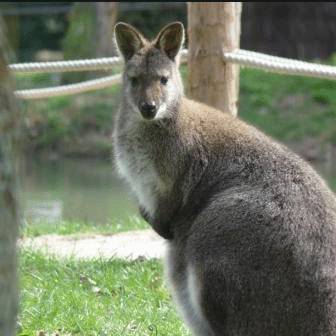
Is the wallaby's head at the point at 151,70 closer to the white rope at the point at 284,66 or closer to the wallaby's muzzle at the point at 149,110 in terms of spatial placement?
the wallaby's muzzle at the point at 149,110

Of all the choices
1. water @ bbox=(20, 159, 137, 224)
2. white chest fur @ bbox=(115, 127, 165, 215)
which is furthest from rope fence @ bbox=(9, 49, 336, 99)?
water @ bbox=(20, 159, 137, 224)

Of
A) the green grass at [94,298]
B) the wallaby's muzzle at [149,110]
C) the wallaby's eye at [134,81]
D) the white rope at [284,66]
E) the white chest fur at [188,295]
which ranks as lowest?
the green grass at [94,298]

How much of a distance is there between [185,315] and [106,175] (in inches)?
439

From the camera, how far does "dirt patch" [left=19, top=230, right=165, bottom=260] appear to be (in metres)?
7.07

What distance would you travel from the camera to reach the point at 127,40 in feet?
17.3

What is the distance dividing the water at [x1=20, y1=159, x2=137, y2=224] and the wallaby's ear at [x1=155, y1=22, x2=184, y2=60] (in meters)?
4.98

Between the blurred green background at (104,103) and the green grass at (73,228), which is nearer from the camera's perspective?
the green grass at (73,228)

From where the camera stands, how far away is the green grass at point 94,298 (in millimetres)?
5117

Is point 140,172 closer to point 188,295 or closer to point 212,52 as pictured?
point 188,295

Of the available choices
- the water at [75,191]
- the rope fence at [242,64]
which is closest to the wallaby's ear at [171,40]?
the rope fence at [242,64]

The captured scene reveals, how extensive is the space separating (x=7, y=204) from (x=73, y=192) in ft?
35.8

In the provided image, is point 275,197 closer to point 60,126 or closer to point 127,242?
point 127,242

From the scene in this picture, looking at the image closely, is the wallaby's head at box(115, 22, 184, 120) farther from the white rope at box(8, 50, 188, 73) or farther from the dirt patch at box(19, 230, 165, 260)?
the white rope at box(8, 50, 188, 73)

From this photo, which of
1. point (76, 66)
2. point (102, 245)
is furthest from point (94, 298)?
point (76, 66)
